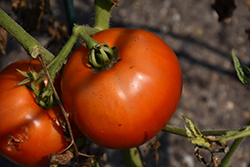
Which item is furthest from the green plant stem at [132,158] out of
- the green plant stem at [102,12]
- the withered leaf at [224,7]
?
the withered leaf at [224,7]

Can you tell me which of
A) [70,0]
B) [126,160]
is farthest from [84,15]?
[126,160]

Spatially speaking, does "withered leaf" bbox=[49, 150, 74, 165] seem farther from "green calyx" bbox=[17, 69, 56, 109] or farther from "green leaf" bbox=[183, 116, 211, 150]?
"green leaf" bbox=[183, 116, 211, 150]

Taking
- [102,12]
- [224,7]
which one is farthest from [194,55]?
[102,12]

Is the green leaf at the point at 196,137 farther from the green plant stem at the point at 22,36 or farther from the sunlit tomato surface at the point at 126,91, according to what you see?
the green plant stem at the point at 22,36

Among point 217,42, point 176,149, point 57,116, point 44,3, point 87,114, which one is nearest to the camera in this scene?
point 87,114

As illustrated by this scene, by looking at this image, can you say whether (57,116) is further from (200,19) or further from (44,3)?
(200,19)

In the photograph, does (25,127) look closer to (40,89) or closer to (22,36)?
(40,89)

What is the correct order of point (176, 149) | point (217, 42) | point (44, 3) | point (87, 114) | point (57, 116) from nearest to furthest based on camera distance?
point (87, 114)
point (57, 116)
point (44, 3)
point (176, 149)
point (217, 42)
